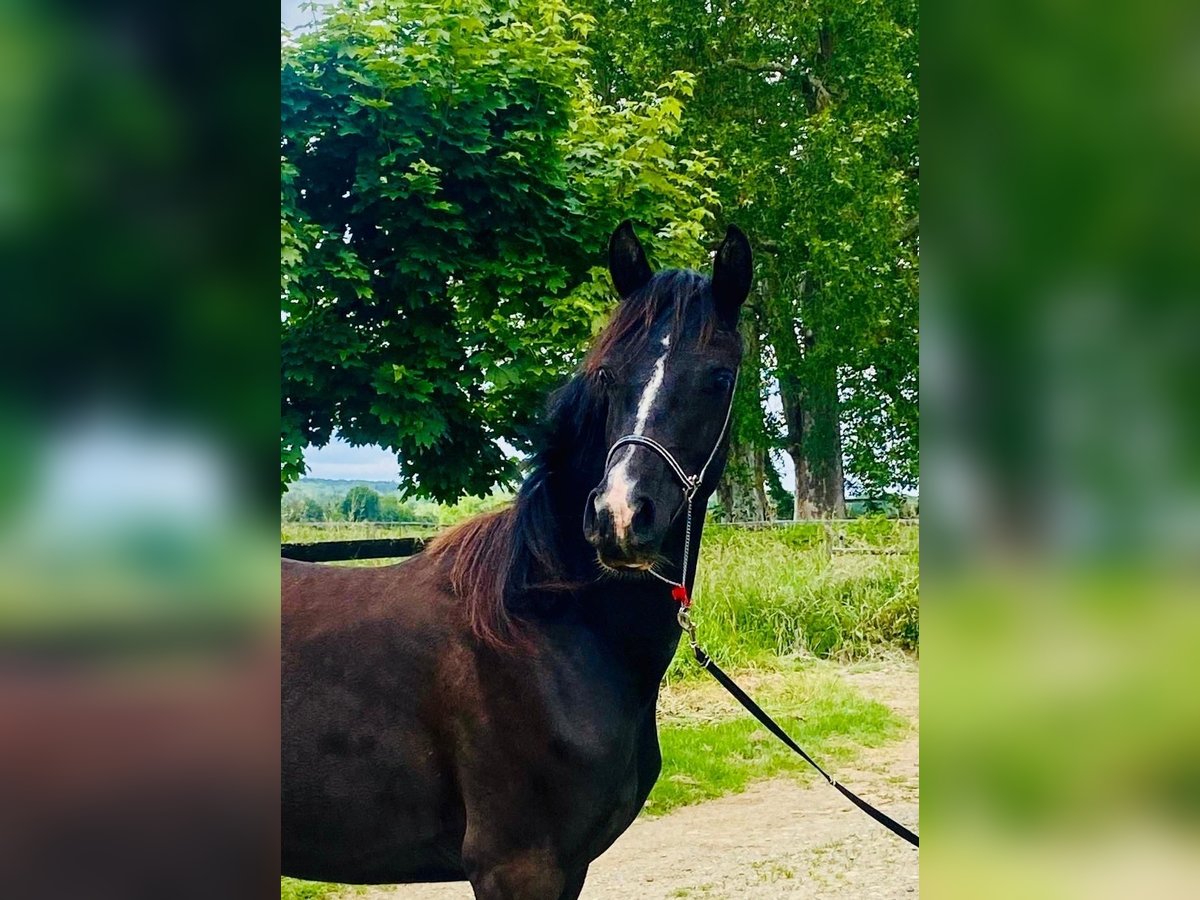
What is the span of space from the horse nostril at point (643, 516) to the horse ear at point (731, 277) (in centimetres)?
51

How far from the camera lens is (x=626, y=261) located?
2.35 meters

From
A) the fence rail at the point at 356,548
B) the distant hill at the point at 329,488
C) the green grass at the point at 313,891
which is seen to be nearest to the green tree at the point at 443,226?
the distant hill at the point at 329,488

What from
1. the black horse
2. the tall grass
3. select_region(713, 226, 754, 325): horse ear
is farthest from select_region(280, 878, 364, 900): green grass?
select_region(713, 226, 754, 325): horse ear

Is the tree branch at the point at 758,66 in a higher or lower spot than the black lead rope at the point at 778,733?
higher

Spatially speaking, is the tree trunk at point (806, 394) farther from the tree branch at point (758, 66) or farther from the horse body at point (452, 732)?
the horse body at point (452, 732)

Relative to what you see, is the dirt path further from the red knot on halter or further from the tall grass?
the red knot on halter

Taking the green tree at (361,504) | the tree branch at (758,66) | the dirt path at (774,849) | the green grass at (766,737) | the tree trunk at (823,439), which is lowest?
the dirt path at (774,849)

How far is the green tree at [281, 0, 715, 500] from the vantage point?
4344 mm

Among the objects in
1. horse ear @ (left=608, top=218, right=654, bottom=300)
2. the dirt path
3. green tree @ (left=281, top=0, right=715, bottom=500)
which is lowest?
the dirt path

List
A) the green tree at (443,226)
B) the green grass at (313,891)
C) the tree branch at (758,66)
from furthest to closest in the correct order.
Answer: the tree branch at (758,66) → the green tree at (443,226) → the green grass at (313,891)

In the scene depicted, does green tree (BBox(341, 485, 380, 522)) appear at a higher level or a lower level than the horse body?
higher

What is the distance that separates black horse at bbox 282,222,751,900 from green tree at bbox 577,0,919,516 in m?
3.10

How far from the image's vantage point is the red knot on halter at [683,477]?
6.58 feet

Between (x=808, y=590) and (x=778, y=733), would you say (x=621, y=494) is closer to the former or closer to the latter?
(x=778, y=733)
